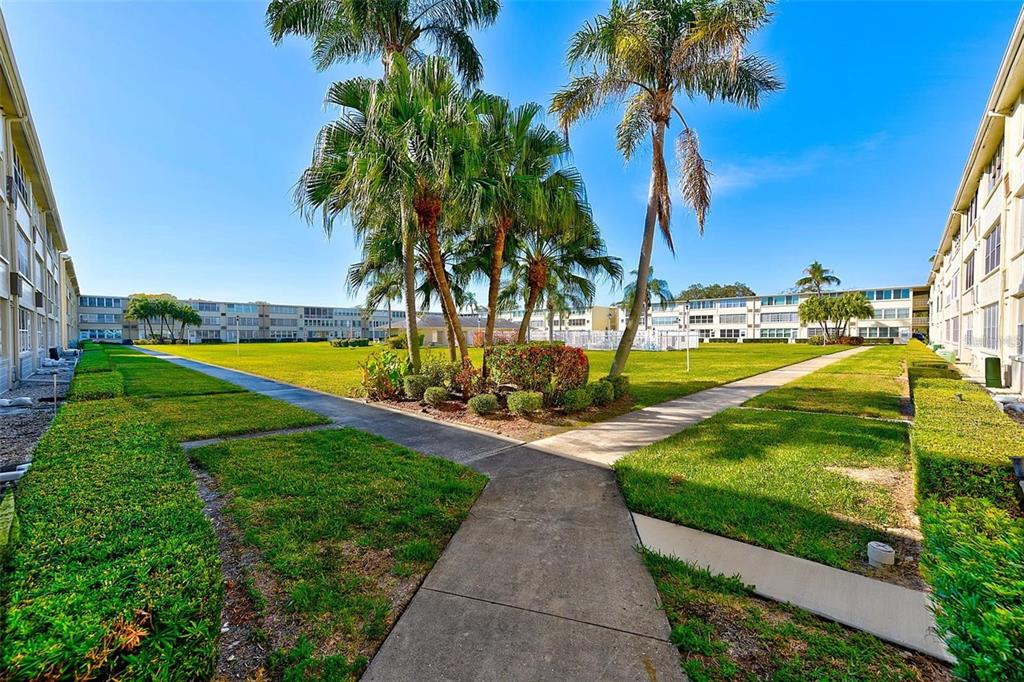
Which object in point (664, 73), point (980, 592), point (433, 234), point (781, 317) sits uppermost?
point (664, 73)

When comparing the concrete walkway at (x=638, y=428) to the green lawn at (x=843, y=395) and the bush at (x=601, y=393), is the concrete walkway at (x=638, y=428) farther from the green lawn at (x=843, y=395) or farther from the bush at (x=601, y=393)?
the green lawn at (x=843, y=395)

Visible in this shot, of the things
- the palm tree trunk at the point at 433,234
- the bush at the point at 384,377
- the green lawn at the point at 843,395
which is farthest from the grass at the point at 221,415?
the green lawn at the point at 843,395

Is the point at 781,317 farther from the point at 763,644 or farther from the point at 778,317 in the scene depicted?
the point at 763,644

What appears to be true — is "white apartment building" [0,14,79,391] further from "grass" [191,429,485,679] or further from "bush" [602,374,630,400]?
"bush" [602,374,630,400]

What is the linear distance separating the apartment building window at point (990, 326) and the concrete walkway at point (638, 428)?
7.66 m

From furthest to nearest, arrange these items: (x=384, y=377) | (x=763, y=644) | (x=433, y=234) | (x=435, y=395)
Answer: (x=384, y=377) → (x=435, y=395) → (x=433, y=234) → (x=763, y=644)

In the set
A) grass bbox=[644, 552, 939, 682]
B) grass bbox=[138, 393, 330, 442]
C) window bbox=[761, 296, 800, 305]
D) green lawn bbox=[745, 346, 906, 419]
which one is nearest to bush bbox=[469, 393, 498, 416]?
grass bbox=[138, 393, 330, 442]

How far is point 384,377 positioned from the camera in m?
11.5

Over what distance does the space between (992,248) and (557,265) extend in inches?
590

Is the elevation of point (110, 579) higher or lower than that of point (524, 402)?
higher

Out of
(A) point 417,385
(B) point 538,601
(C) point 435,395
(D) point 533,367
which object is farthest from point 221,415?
(B) point 538,601

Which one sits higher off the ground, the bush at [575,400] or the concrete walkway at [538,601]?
the bush at [575,400]

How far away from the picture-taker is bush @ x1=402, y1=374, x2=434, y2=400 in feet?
35.6

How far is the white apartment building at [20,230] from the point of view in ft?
38.8
